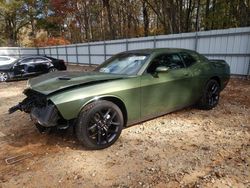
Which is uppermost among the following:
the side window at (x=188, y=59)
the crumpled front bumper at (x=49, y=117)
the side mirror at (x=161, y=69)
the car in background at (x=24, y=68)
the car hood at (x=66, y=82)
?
the side window at (x=188, y=59)

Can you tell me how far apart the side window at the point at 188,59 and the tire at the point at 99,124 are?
2067 millimetres

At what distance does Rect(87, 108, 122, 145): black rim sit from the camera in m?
3.39

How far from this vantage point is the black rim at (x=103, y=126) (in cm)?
339

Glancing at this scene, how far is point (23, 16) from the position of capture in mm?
35188

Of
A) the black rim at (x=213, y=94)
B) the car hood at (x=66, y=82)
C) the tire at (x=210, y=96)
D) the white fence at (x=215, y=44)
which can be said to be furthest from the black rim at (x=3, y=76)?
the black rim at (x=213, y=94)

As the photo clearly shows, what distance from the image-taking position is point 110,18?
67.2 ft

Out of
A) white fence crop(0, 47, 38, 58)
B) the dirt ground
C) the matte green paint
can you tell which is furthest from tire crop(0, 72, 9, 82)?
white fence crop(0, 47, 38, 58)

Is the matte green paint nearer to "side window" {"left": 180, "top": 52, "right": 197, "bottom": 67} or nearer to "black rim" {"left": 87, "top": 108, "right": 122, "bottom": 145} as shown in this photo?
"side window" {"left": 180, "top": 52, "right": 197, "bottom": 67}

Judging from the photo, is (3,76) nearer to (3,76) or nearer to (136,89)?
(3,76)

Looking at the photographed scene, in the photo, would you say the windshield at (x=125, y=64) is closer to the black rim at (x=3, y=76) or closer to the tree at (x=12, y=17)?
the black rim at (x=3, y=76)

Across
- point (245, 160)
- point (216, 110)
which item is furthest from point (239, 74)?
point (245, 160)

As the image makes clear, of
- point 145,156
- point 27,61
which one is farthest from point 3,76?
point 145,156

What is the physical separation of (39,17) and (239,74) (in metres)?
33.2

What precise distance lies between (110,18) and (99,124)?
18508 mm
